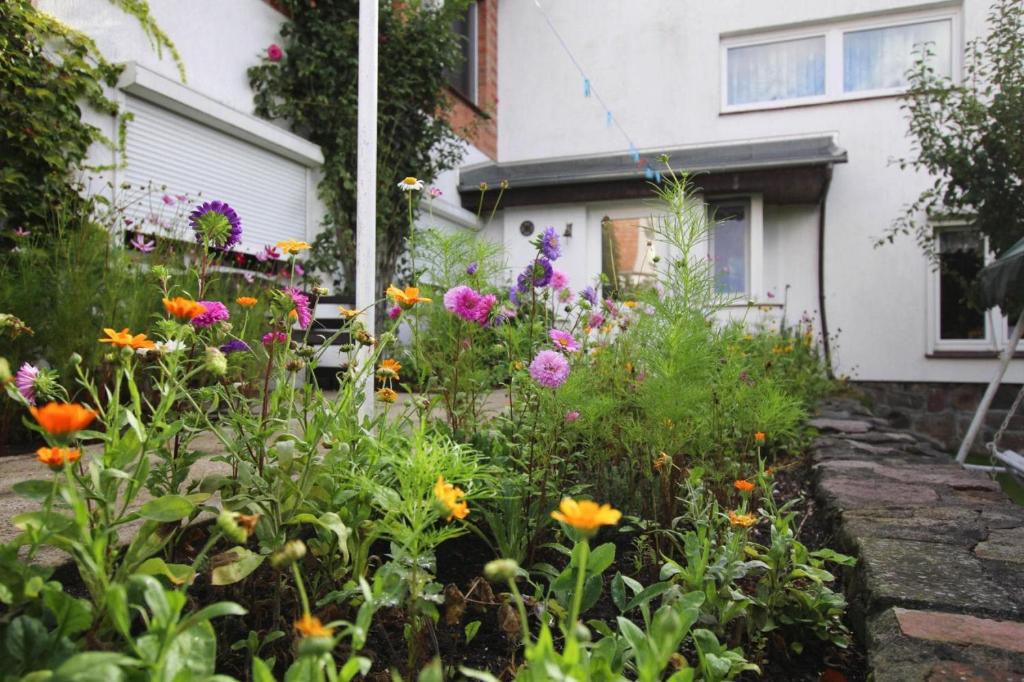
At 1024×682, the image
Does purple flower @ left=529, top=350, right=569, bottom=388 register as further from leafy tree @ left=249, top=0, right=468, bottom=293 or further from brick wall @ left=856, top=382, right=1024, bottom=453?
brick wall @ left=856, top=382, right=1024, bottom=453

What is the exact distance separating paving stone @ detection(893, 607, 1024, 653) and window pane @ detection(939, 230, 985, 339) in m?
6.81

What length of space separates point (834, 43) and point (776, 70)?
62 cm

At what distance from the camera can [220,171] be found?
4387mm

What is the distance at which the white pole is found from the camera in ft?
6.55

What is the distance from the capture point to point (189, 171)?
412 centimetres

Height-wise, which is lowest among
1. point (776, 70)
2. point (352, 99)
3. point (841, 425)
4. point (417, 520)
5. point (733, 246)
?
point (841, 425)

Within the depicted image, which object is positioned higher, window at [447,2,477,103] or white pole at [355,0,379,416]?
window at [447,2,477,103]

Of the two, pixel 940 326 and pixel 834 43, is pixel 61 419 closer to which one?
pixel 940 326

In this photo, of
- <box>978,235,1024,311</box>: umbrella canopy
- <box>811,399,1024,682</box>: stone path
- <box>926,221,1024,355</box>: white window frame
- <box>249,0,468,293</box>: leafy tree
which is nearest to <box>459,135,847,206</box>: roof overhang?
<box>249,0,468,293</box>: leafy tree

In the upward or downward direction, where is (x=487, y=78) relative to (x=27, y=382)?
upward

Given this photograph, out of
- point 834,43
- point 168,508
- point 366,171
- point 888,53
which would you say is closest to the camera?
point 168,508

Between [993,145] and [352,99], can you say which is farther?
[352,99]

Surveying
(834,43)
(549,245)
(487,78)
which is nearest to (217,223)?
(549,245)

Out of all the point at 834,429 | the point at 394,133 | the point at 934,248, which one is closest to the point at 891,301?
the point at 934,248
